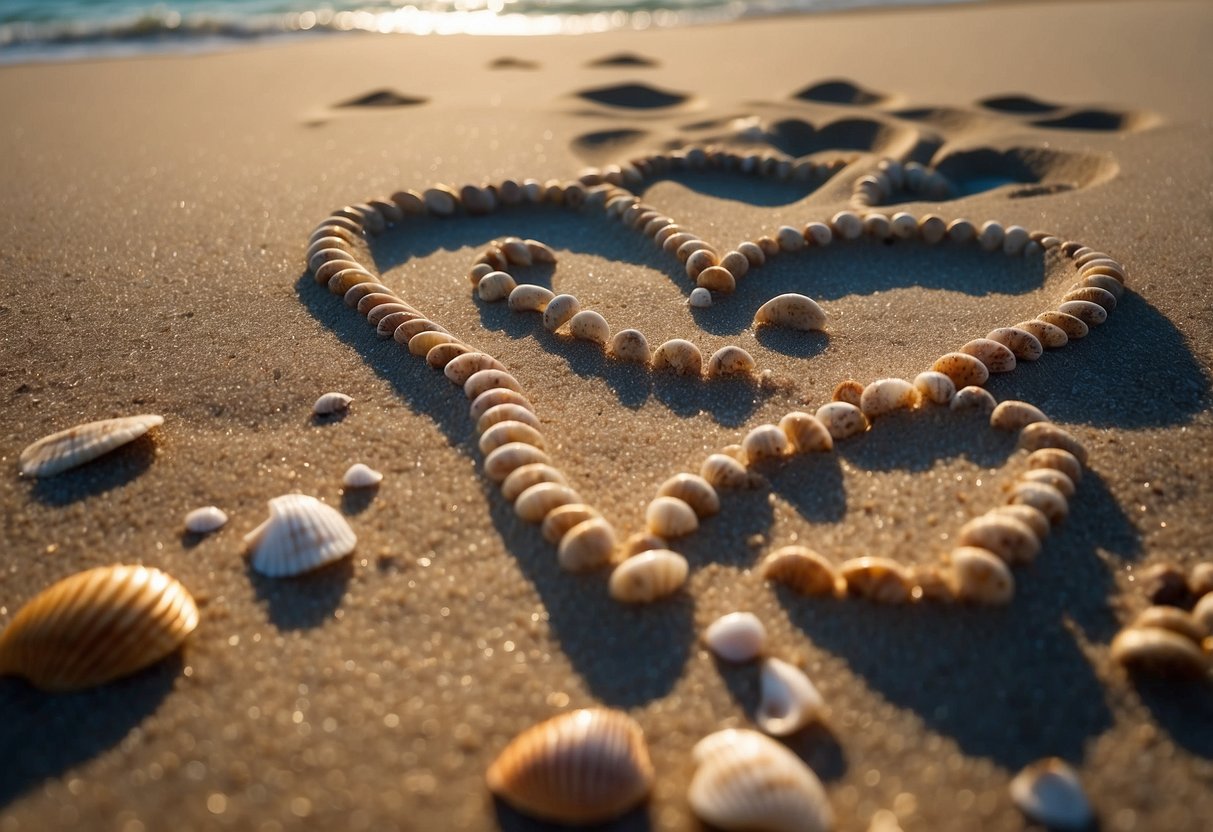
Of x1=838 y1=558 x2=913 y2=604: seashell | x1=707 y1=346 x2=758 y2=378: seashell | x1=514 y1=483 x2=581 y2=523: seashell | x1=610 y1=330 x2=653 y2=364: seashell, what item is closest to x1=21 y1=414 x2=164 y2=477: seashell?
x1=514 y1=483 x2=581 y2=523: seashell

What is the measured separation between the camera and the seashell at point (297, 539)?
2.09m

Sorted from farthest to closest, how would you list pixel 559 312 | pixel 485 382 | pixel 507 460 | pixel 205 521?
pixel 559 312 → pixel 485 382 → pixel 507 460 → pixel 205 521

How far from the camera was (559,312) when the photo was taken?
3072mm

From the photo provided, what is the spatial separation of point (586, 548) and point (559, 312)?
47.5 inches

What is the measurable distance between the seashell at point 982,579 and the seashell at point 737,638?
42 cm

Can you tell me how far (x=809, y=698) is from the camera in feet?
5.73

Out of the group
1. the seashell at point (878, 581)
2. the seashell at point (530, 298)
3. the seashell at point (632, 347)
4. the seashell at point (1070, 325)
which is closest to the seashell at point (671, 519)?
the seashell at point (878, 581)

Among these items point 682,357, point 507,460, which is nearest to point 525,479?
point 507,460

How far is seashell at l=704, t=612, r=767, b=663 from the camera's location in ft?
6.13

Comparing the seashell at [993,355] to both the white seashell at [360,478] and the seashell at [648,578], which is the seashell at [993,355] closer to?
the seashell at [648,578]

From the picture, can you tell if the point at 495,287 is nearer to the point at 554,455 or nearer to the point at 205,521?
the point at 554,455

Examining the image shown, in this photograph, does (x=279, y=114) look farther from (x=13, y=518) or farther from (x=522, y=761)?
(x=522, y=761)

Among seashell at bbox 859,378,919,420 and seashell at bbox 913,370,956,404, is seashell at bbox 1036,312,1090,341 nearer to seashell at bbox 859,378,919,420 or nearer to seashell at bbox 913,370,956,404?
seashell at bbox 913,370,956,404

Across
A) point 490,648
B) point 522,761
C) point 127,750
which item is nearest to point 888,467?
point 490,648
